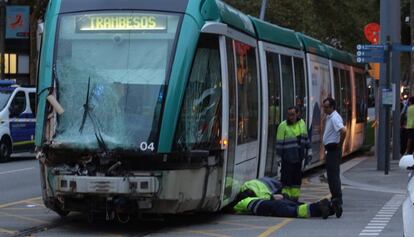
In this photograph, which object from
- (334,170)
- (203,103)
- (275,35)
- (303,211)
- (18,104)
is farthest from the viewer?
(18,104)

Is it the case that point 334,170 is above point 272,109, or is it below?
below

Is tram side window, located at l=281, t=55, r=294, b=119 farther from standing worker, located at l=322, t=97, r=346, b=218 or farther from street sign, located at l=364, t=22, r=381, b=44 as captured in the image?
street sign, located at l=364, t=22, r=381, b=44

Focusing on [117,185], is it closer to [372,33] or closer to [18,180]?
[18,180]

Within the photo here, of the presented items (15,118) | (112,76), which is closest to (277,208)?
(112,76)

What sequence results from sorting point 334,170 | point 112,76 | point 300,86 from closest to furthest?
point 112,76, point 334,170, point 300,86

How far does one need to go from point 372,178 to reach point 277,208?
21.0 feet

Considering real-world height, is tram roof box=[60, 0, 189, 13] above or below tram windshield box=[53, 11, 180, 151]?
above

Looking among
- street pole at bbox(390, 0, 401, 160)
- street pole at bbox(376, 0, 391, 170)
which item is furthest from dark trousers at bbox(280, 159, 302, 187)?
street pole at bbox(390, 0, 401, 160)

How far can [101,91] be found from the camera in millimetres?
9758

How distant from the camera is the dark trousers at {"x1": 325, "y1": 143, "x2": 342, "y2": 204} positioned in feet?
38.3

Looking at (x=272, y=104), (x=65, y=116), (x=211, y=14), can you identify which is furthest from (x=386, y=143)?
(x=65, y=116)

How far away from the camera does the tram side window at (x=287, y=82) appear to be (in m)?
14.5

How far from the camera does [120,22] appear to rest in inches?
393

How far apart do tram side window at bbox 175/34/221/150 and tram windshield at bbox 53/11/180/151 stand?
1.24 ft
